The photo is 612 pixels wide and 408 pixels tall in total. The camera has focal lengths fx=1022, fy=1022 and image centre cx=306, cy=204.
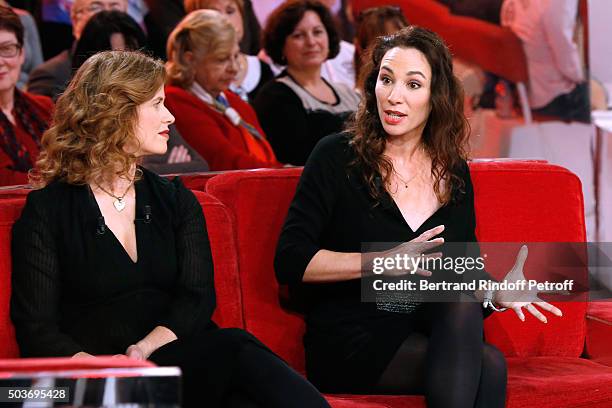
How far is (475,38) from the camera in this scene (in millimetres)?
5398

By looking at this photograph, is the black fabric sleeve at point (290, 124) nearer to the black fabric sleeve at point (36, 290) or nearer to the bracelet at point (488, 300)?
the bracelet at point (488, 300)

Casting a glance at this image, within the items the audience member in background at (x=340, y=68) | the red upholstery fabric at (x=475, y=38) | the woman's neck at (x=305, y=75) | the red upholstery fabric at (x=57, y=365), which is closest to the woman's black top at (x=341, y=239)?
the red upholstery fabric at (x=57, y=365)

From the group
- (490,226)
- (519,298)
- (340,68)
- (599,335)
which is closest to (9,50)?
(340,68)

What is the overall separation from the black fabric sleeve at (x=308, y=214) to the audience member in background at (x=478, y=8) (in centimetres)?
279

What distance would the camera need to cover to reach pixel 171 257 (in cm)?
251

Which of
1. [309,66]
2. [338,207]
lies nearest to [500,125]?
[309,66]

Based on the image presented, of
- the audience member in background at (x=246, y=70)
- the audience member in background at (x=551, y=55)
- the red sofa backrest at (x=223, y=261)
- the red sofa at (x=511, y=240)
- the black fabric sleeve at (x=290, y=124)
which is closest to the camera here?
the red sofa at (x=511, y=240)

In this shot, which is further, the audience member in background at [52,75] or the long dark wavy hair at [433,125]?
the audience member in background at [52,75]

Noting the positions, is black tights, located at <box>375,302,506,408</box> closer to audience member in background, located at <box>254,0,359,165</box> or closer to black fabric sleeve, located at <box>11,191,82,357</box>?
black fabric sleeve, located at <box>11,191,82,357</box>

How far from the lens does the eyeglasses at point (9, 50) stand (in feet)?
12.7

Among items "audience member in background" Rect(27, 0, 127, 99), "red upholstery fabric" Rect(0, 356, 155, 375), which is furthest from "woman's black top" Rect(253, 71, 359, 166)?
"red upholstery fabric" Rect(0, 356, 155, 375)

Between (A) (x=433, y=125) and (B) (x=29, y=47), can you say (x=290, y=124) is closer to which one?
(B) (x=29, y=47)

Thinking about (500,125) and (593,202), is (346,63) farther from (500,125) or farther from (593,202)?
(593,202)

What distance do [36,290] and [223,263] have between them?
21.3 inches
